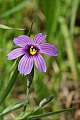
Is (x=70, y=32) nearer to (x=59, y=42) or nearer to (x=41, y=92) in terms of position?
(x=59, y=42)

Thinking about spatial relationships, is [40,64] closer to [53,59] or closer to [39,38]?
[39,38]

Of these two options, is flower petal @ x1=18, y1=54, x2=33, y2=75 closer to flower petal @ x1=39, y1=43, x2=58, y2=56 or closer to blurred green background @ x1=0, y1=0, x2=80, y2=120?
flower petal @ x1=39, y1=43, x2=58, y2=56

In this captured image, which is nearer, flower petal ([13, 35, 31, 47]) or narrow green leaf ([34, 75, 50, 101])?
flower petal ([13, 35, 31, 47])

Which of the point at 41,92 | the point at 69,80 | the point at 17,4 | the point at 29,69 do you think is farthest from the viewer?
the point at 17,4

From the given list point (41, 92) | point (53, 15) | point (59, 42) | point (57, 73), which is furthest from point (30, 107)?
point (53, 15)

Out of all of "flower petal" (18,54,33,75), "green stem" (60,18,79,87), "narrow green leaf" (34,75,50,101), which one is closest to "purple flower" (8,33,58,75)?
"flower petal" (18,54,33,75)

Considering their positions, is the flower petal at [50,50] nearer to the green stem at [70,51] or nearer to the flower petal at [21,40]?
the flower petal at [21,40]

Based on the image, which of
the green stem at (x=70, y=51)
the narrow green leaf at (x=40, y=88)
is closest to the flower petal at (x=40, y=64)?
the narrow green leaf at (x=40, y=88)

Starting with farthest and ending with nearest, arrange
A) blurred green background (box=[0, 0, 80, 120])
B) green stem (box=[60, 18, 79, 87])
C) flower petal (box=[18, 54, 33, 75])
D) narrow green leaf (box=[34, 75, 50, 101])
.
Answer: green stem (box=[60, 18, 79, 87]) < blurred green background (box=[0, 0, 80, 120]) < narrow green leaf (box=[34, 75, 50, 101]) < flower petal (box=[18, 54, 33, 75])
